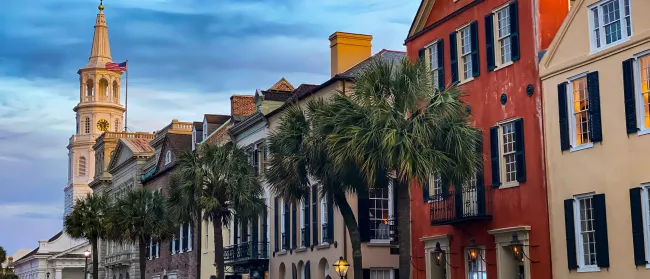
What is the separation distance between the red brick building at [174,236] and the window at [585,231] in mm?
33485

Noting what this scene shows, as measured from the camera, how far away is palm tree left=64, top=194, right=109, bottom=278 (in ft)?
222

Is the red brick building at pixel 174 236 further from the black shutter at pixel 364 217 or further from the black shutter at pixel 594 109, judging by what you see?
the black shutter at pixel 594 109

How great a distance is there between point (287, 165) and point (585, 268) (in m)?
10.5

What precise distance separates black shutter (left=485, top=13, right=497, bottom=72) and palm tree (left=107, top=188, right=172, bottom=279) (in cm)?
2649

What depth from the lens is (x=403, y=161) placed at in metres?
30.0

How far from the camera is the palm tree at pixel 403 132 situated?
30.3 metres

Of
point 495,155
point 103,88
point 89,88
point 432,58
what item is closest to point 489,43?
point 495,155

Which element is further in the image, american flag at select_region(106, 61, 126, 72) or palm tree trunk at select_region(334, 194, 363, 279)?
american flag at select_region(106, 61, 126, 72)

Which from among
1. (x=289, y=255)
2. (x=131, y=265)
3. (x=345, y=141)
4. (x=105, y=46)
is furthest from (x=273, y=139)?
(x=105, y=46)

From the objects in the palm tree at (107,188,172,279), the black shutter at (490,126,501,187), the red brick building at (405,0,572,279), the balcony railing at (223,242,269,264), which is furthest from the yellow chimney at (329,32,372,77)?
the black shutter at (490,126,501,187)

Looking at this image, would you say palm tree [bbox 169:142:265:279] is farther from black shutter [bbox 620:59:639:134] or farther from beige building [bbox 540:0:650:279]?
black shutter [bbox 620:59:639:134]

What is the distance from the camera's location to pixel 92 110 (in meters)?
148

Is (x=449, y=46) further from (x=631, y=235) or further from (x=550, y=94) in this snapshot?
(x=631, y=235)

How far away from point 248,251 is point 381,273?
11.6 m
